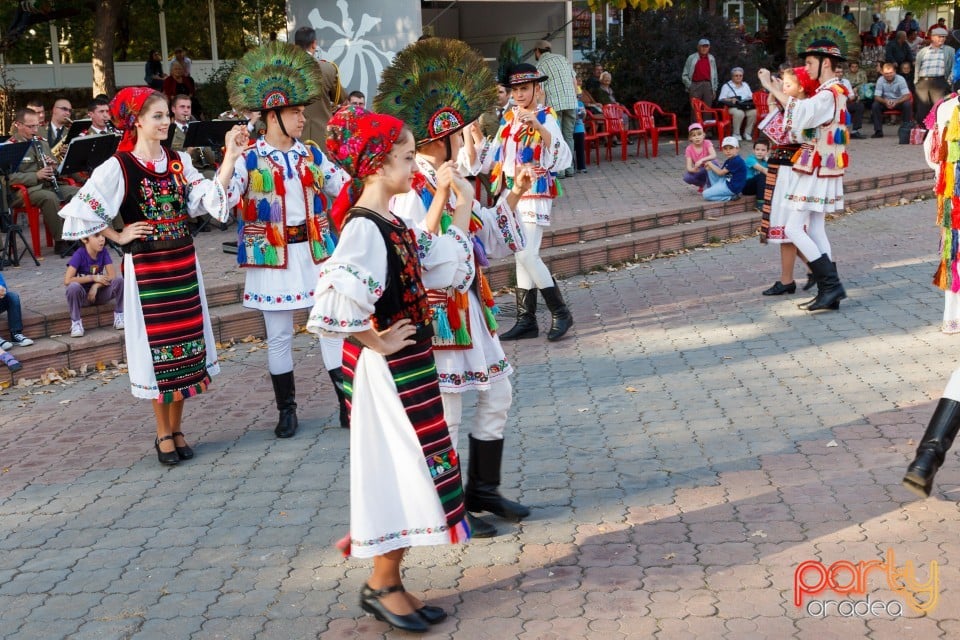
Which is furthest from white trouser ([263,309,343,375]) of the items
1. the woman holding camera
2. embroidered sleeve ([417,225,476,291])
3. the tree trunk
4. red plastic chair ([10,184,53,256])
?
the woman holding camera

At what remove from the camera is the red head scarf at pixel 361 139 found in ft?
13.1

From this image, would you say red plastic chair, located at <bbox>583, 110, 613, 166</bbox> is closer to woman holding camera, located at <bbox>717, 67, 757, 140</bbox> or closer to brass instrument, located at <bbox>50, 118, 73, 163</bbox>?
woman holding camera, located at <bbox>717, 67, 757, 140</bbox>

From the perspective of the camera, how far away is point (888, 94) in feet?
67.5

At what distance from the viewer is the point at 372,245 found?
396 cm

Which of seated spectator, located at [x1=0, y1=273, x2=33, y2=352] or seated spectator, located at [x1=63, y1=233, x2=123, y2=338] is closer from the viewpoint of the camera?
seated spectator, located at [x1=0, y1=273, x2=33, y2=352]

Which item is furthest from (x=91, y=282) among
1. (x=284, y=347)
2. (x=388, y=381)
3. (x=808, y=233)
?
(x=808, y=233)

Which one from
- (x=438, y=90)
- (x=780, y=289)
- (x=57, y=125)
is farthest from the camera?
(x=57, y=125)

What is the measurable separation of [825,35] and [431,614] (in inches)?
255

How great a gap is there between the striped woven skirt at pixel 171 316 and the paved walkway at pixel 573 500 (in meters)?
0.47

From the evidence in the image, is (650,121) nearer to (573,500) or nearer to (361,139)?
(573,500)

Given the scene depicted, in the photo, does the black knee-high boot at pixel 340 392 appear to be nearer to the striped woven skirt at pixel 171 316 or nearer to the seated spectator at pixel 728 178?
the striped woven skirt at pixel 171 316

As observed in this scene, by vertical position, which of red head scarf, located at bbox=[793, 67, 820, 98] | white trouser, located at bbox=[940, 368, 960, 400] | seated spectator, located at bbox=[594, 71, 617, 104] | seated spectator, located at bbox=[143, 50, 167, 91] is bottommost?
white trouser, located at bbox=[940, 368, 960, 400]

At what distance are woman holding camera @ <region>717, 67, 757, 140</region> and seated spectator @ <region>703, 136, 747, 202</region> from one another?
20.1ft

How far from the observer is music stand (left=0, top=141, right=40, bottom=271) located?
426 inches
